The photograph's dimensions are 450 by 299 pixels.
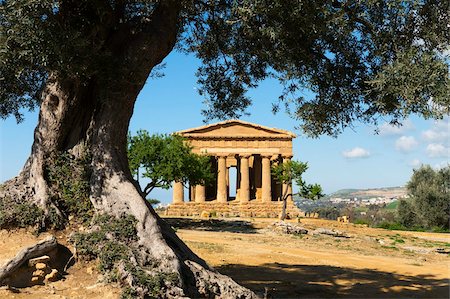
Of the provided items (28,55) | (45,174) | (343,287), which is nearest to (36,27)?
(28,55)

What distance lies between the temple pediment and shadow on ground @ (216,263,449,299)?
139 ft

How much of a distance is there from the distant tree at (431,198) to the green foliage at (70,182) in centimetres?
4444

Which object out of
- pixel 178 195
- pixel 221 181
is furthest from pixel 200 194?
pixel 221 181

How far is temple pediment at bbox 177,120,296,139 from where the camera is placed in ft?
192

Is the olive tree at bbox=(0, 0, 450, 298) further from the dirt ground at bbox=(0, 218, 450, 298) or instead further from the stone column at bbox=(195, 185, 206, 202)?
the stone column at bbox=(195, 185, 206, 202)

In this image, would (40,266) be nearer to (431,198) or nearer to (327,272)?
(327,272)

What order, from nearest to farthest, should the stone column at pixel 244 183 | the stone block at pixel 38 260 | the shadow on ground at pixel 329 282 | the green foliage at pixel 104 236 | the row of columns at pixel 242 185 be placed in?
the stone block at pixel 38 260 < the green foliage at pixel 104 236 < the shadow on ground at pixel 329 282 < the row of columns at pixel 242 185 < the stone column at pixel 244 183

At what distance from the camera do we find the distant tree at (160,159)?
108ft

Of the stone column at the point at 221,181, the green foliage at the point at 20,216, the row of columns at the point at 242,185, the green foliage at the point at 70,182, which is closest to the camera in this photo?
the green foliage at the point at 20,216

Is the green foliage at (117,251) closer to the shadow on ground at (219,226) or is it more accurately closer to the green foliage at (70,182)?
the green foliage at (70,182)

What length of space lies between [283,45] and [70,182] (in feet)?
15.6

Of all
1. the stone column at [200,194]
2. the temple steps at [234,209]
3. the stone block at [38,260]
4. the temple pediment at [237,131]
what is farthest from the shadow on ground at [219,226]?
the stone block at [38,260]

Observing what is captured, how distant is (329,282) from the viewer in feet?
42.5

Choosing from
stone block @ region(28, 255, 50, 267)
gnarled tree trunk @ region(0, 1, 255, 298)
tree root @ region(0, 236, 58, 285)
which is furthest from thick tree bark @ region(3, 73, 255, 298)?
stone block @ region(28, 255, 50, 267)
